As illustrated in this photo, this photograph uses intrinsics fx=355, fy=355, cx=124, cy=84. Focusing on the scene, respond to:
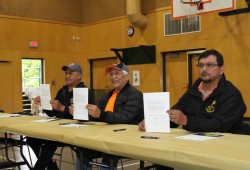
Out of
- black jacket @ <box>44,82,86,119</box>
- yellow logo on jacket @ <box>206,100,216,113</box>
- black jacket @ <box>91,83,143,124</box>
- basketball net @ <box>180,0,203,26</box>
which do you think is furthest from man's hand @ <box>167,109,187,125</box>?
basketball net @ <box>180,0,203,26</box>

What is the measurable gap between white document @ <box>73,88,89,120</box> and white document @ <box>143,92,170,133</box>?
2.23 ft

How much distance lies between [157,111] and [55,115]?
193 centimetres

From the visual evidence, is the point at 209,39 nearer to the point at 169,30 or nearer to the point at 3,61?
the point at 169,30

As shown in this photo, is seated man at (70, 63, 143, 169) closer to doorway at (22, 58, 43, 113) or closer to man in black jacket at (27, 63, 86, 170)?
man in black jacket at (27, 63, 86, 170)

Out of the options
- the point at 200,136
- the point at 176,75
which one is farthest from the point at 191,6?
the point at 200,136

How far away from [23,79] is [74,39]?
82.1 inches

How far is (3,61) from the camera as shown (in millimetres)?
9398

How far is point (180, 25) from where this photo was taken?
842 cm

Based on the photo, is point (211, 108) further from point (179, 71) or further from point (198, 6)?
point (179, 71)

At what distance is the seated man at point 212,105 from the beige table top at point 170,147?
0.12 metres

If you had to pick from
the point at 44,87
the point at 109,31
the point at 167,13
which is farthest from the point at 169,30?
the point at 44,87

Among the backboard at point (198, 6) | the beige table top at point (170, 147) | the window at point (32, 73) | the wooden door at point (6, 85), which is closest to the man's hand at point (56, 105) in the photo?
the beige table top at point (170, 147)

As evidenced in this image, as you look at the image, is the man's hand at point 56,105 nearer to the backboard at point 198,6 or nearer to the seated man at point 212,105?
the seated man at point 212,105

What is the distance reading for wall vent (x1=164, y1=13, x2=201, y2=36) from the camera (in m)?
8.12
